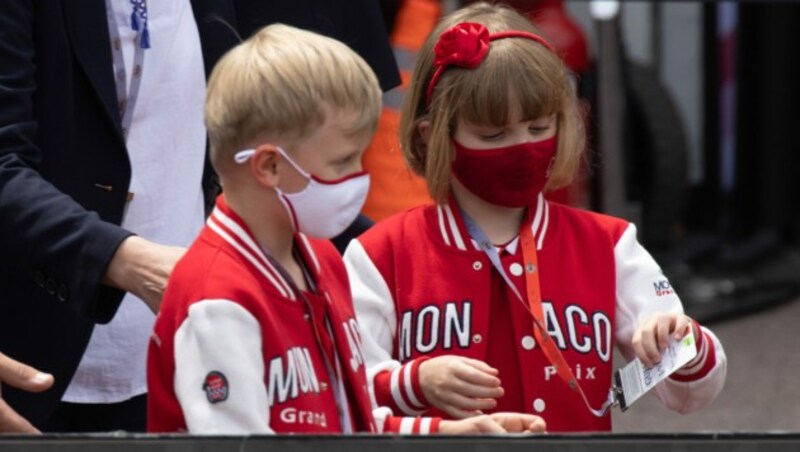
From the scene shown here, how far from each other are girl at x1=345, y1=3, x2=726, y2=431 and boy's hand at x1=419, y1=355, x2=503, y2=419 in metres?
0.11

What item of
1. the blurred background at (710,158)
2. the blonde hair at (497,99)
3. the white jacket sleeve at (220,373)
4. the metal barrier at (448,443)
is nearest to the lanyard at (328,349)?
the white jacket sleeve at (220,373)

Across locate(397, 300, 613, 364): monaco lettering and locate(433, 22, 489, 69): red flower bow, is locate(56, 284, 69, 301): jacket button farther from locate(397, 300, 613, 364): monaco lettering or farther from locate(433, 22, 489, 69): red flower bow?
locate(433, 22, 489, 69): red flower bow

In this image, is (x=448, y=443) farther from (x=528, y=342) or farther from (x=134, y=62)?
(x=134, y=62)

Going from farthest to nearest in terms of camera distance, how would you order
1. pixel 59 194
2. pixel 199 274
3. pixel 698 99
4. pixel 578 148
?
1. pixel 698 99
2. pixel 578 148
3. pixel 59 194
4. pixel 199 274

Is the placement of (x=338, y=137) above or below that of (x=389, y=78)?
above

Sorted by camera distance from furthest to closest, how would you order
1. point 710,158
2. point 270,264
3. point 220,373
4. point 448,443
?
point 710,158
point 270,264
point 220,373
point 448,443

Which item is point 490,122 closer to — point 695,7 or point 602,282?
point 602,282

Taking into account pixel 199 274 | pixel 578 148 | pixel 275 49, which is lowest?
pixel 578 148

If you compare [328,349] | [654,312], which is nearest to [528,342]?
[654,312]

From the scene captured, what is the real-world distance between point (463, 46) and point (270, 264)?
0.71 metres

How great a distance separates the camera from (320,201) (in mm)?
2428

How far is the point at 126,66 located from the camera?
3141mm

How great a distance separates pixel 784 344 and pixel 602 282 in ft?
16.6

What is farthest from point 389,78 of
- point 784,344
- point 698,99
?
point 698,99
